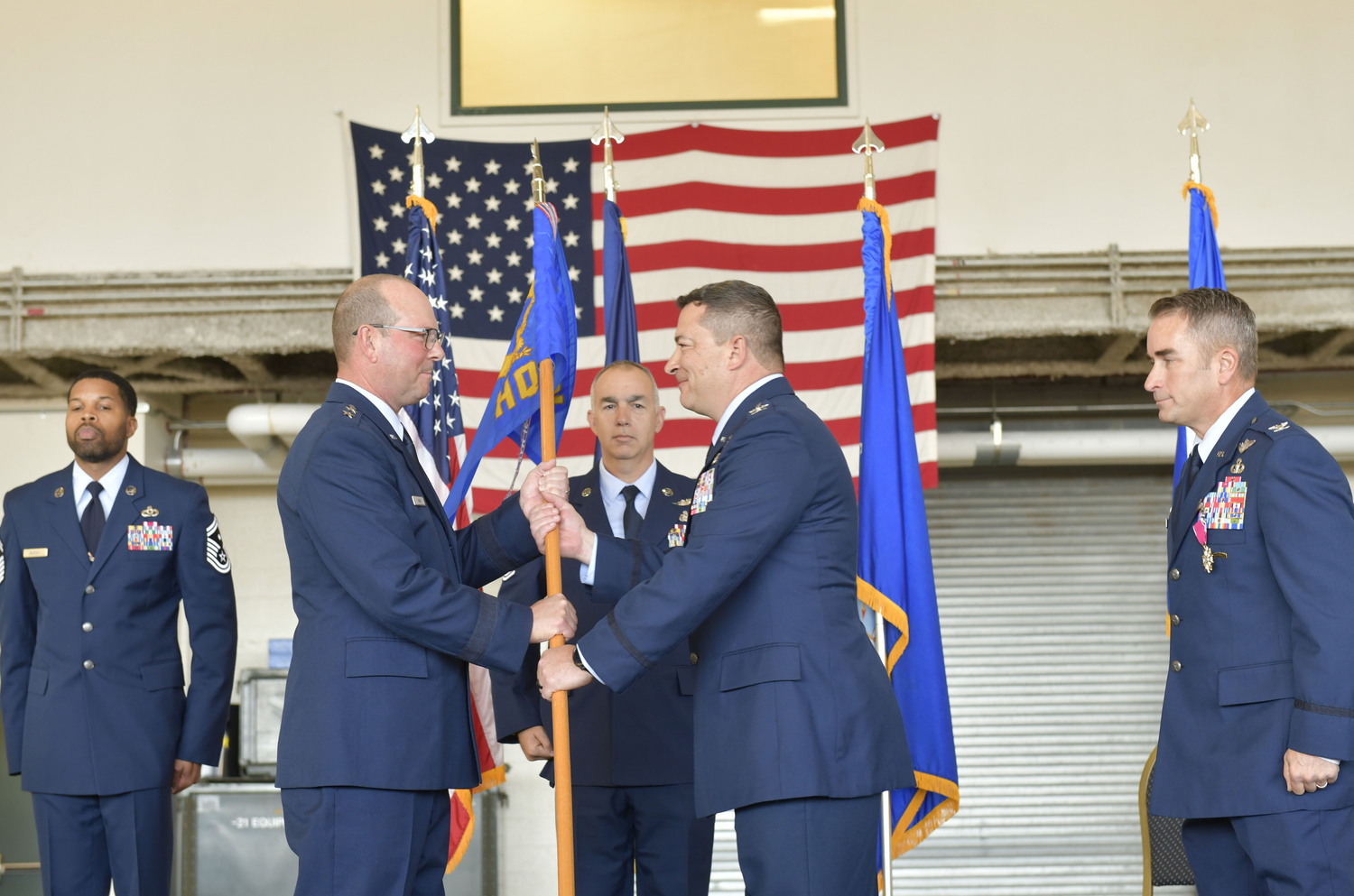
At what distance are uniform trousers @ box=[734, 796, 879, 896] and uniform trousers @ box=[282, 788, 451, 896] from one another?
26.4 inches

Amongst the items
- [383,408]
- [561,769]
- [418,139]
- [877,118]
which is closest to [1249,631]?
[561,769]

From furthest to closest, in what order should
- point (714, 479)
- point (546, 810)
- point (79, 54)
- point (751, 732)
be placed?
point (546, 810)
point (79, 54)
point (714, 479)
point (751, 732)

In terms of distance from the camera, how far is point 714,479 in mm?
2578

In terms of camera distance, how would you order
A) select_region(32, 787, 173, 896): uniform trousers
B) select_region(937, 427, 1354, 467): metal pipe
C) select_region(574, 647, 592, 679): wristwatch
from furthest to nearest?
select_region(937, 427, 1354, 467): metal pipe
select_region(32, 787, 173, 896): uniform trousers
select_region(574, 647, 592, 679): wristwatch

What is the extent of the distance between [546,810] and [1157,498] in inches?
161

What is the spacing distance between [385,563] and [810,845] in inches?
40.2

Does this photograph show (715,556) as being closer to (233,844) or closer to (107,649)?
(107,649)

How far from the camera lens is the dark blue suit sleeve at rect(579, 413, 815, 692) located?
2395 mm

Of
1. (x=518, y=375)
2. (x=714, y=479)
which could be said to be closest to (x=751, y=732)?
(x=714, y=479)

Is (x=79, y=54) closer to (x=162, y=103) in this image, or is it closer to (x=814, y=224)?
(x=162, y=103)

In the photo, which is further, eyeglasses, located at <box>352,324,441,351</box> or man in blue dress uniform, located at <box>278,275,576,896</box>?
eyeglasses, located at <box>352,324,441,351</box>

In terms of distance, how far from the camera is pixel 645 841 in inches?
126

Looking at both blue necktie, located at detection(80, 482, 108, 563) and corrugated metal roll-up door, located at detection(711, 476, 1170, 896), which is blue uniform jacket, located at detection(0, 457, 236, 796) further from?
corrugated metal roll-up door, located at detection(711, 476, 1170, 896)

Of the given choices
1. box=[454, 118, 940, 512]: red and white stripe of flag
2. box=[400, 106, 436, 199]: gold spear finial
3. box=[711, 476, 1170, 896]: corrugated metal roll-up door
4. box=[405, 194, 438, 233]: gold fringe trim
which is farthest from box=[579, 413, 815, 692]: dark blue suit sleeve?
box=[711, 476, 1170, 896]: corrugated metal roll-up door
